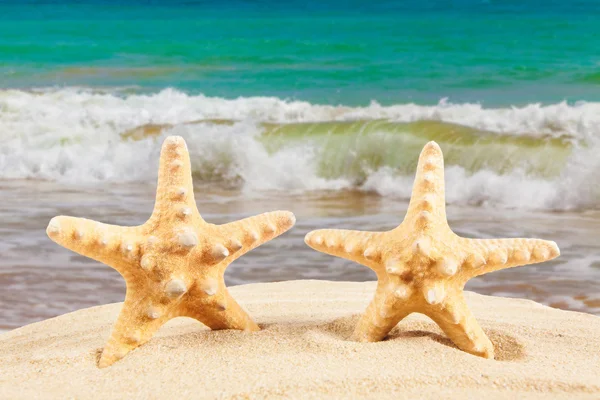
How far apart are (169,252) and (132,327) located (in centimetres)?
29

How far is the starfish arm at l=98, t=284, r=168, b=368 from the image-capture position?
2.43 m

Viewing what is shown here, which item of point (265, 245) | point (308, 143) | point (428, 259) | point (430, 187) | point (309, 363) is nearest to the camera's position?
point (309, 363)

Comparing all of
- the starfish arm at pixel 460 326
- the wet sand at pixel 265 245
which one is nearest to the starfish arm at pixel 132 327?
the starfish arm at pixel 460 326

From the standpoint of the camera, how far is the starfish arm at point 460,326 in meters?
2.46

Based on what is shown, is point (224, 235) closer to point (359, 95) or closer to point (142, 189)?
point (142, 189)

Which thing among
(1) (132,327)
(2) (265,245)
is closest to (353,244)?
(1) (132,327)

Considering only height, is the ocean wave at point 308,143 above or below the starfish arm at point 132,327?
above

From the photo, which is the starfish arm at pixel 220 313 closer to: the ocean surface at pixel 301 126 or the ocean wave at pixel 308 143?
the ocean surface at pixel 301 126

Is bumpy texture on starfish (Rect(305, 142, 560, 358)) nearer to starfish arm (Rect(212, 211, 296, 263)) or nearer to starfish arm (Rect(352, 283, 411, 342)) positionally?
starfish arm (Rect(352, 283, 411, 342))

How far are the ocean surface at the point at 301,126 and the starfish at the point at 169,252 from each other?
2.44m

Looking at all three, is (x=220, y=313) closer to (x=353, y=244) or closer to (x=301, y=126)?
(x=353, y=244)

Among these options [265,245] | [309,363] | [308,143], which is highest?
[308,143]

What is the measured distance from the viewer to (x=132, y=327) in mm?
2469

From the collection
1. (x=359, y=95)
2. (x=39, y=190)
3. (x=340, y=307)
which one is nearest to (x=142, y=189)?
(x=39, y=190)
